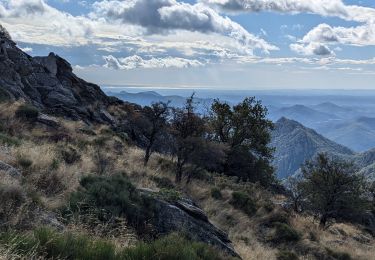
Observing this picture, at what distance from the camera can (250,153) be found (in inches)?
1513

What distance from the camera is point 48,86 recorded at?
110 ft

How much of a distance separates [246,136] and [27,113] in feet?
75.6

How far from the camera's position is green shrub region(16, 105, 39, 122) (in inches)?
786

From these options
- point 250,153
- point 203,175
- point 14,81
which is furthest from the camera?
point 250,153

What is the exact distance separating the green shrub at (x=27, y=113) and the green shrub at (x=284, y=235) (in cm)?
1279

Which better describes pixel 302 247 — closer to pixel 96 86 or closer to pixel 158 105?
pixel 158 105

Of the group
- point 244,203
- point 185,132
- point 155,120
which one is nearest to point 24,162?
point 244,203

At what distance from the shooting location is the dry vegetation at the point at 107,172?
295 inches

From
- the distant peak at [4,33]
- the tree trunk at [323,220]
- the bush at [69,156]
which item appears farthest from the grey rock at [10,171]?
the distant peak at [4,33]

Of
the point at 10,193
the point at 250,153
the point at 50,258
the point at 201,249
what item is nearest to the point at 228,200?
the point at 201,249

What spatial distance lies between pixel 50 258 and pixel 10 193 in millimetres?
2382

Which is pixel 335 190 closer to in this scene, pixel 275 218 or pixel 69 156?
pixel 275 218

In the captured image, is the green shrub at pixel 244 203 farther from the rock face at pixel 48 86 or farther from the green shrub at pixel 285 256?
the rock face at pixel 48 86

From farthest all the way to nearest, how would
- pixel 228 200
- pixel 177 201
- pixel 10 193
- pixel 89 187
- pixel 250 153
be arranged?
1. pixel 250 153
2. pixel 228 200
3. pixel 177 201
4. pixel 89 187
5. pixel 10 193
